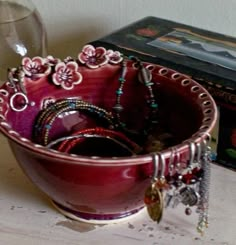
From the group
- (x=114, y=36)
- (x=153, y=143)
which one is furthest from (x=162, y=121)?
(x=114, y=36)

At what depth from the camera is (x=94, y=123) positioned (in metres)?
0.64

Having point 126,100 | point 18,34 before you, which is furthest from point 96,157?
point 18,34

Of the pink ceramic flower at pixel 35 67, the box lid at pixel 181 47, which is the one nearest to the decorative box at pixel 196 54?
the box lid at pixel 181 47

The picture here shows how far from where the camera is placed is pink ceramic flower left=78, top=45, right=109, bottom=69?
2.03ft

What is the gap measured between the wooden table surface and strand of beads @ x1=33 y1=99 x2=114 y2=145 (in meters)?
0.05

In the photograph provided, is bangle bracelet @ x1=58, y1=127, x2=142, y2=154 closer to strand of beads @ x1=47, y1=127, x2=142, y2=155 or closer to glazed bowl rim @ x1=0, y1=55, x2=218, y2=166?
strand of beads @ x1=47, y1=127, x2=142, y2=155

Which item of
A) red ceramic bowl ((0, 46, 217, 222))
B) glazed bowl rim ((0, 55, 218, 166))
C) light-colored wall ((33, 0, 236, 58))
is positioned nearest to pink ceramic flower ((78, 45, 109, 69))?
red ceramic bowl ((0, 46, 217, 222))

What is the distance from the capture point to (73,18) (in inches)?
34.7

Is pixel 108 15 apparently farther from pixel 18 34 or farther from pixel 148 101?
pixel 148 101

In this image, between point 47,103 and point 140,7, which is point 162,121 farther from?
point 140,7

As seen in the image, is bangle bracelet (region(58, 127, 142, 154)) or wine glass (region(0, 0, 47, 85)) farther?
wine glass (region(0, 0, 47, 85))

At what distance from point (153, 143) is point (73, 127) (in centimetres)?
8

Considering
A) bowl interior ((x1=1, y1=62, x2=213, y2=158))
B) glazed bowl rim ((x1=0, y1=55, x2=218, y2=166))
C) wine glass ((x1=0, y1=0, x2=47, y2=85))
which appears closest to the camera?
glazed bowl rim ((x1=0, y1=55, x2=218, y2=166))

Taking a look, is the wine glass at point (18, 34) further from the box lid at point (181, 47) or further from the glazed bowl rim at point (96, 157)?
the glazed bowl rim at point (96, 157)
